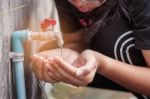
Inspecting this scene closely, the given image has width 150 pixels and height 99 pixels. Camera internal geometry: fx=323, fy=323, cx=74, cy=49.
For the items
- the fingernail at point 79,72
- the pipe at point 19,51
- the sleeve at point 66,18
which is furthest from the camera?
the sleeve at point 66,18

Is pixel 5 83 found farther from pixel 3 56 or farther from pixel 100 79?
pixel 100 79

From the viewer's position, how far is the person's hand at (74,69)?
801 mm

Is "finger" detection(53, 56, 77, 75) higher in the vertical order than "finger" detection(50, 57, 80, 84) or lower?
higher

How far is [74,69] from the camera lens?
0.81 m

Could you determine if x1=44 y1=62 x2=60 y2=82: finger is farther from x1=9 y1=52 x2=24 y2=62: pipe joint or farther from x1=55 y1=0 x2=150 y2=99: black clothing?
x1=55 y1=0 x2=150 y2=99: black clothing

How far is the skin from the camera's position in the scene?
0.84 metres

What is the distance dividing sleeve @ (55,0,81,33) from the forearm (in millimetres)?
293

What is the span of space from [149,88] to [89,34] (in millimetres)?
291

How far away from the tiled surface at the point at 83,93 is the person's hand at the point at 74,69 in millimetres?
184

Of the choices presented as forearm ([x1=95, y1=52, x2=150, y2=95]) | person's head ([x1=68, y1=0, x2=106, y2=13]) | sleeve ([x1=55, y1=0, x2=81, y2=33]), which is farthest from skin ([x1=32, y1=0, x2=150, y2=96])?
sleeve ([x1=55, y1=0, x2=81, y2=33])

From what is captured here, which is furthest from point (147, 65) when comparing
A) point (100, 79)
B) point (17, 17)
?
point (17, 17)

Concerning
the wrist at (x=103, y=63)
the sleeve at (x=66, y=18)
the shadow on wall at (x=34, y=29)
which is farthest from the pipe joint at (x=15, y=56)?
the sleeve at (x=66, y=18)

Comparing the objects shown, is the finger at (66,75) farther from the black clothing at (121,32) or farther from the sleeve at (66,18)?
the sleeve at (66,18)

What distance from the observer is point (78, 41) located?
126 cm
